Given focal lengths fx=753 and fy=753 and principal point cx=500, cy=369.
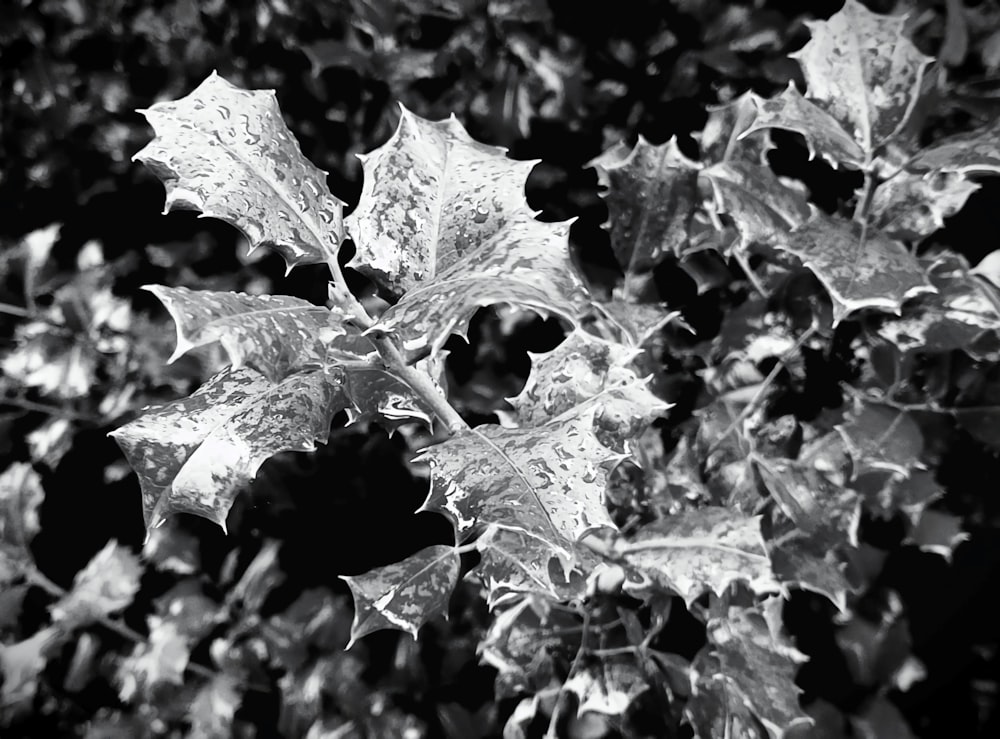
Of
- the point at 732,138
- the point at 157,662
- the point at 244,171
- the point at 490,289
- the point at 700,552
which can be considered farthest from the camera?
the point at 157,662

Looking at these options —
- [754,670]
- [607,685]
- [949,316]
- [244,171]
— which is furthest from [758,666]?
[244,171]

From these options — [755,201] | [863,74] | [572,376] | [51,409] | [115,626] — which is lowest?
[115,626]

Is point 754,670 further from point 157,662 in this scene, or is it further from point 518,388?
point 157,662

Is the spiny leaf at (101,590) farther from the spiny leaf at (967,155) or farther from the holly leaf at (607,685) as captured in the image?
the spiny leaf at (967,155)

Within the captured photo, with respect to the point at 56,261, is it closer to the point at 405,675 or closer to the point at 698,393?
the point at 405,675

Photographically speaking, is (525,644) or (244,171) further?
(525,644)

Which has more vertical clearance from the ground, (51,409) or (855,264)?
(855,264)

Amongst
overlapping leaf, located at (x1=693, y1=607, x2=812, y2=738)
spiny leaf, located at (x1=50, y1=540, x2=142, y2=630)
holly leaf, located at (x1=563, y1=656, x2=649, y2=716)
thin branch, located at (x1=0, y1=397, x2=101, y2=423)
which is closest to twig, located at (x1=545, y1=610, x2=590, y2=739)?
holly leaf, located at (x1=563, y1=656, x2=649, y2=716)

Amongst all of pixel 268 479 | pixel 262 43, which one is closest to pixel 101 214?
pixel 262 43
